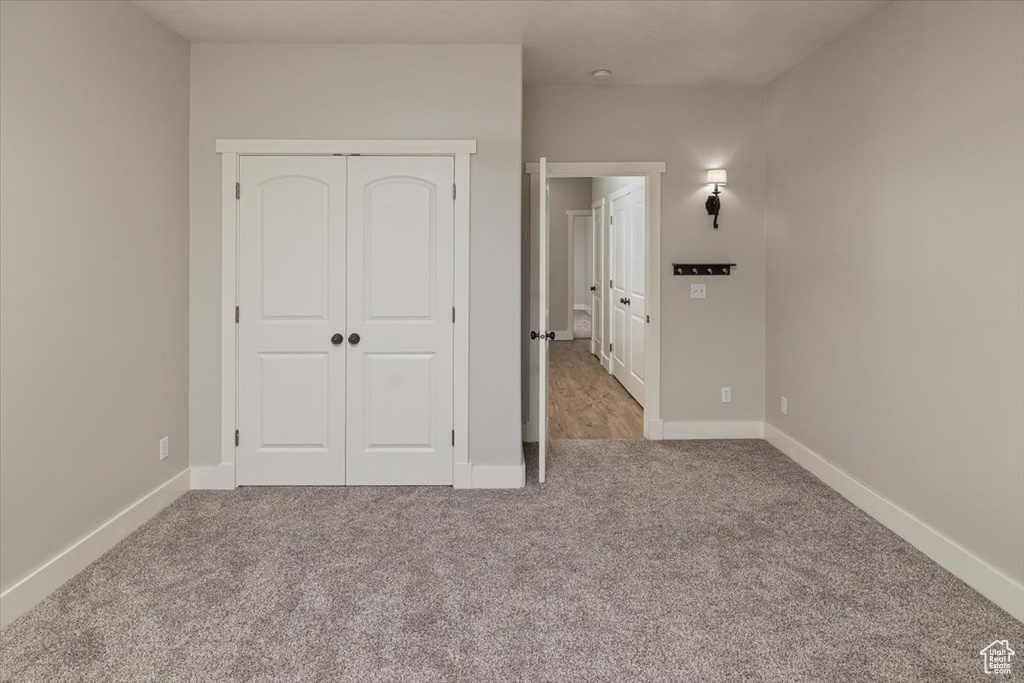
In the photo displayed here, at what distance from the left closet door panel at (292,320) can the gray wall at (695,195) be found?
155 centimetres

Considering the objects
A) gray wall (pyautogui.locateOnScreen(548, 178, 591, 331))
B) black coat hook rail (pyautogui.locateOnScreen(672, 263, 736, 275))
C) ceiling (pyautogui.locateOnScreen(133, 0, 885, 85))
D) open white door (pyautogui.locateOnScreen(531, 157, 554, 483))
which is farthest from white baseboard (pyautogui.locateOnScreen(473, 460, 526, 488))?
gray wall (pyautogui.locateOnScreen(548, 178, 591, 331))

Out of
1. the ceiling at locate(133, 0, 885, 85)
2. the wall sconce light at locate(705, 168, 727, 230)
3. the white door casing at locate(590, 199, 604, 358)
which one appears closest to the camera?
the ceiling at locate(133, 0, 885, 85)

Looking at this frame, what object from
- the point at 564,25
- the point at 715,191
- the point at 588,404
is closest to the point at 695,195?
the point at 715,191

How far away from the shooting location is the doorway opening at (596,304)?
460 cm

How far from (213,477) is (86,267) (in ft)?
4.97

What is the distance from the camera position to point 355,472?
12.5ft

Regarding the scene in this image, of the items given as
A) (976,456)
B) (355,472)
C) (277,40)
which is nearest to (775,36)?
(976,456)

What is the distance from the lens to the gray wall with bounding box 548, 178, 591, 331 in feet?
35.1

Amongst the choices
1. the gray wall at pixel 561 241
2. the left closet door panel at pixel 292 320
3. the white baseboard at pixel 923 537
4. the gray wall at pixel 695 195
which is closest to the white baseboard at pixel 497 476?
the left closet door panel at pixel 292 320

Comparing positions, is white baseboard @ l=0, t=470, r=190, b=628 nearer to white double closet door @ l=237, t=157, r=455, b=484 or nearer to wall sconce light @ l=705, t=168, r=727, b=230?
white double closet door @ l=237, t=157, r=455, b=484

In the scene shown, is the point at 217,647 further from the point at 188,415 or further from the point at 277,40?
the point at 277,40

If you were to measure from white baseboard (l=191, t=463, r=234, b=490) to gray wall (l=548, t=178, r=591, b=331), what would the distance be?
7382 millimetres

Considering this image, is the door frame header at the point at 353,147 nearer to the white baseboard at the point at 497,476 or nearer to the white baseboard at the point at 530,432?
the white baseboard at the point at 497,476

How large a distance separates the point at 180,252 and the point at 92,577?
1794 mm
